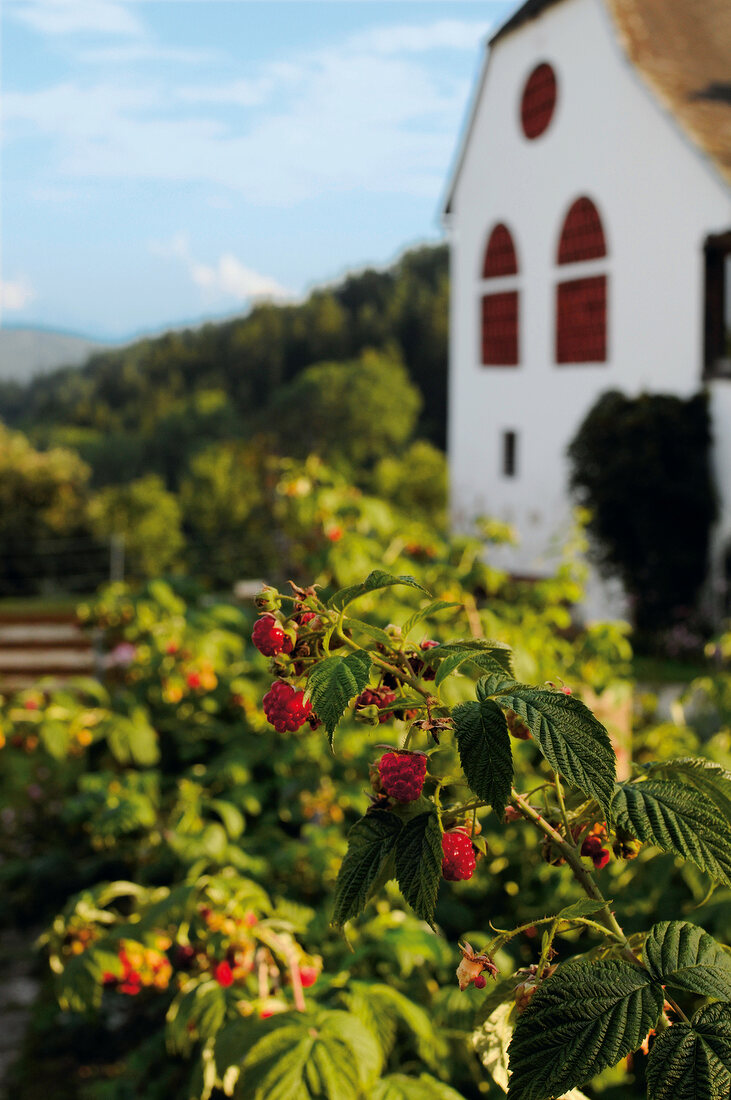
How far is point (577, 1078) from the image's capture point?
0.85 meters

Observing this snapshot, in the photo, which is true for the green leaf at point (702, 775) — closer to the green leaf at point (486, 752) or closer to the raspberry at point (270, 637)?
the green leaf at point (486, 752)

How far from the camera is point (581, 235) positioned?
46.8 feet

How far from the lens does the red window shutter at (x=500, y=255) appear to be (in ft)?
51.5

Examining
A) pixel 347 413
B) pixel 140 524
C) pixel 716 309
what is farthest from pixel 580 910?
pixel 347 413

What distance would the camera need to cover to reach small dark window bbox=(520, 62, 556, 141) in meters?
14.7

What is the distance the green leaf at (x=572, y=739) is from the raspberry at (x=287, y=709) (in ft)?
0.66

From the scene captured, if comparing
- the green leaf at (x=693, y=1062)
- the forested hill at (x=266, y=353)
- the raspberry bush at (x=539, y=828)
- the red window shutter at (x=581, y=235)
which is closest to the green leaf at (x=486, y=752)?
the raspberry bush at (x=539, y=828)

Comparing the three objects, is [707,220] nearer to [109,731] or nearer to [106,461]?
[109,731]

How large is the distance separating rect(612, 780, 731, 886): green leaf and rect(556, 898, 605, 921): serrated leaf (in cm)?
7

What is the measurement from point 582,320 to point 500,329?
74.6 inches

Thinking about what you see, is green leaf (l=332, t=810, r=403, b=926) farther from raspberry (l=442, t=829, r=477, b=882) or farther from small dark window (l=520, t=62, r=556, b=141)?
small dark window (l=520, t=62, r=556, b=141)

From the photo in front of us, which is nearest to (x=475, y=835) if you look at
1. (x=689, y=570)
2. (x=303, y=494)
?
(x=303, y=494)

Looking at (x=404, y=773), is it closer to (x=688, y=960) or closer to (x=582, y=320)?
(x=688, y=960)

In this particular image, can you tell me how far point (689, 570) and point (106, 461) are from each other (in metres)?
23.1
